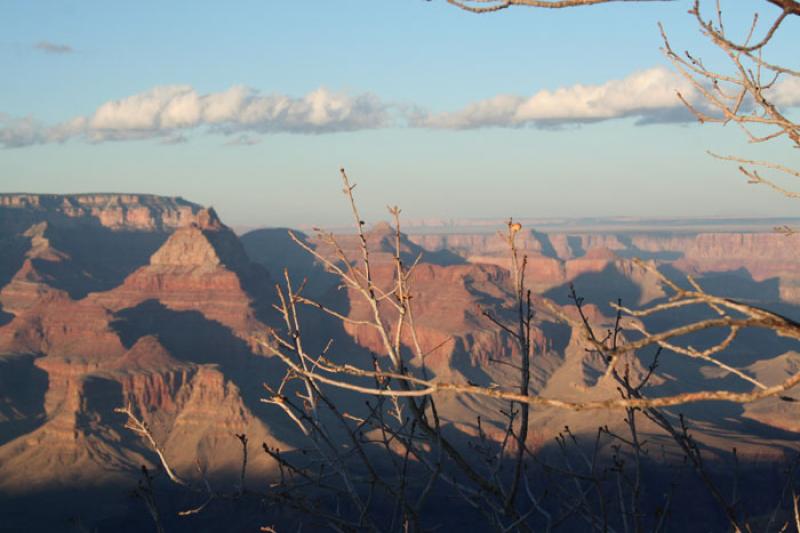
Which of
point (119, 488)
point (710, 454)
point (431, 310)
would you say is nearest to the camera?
point (710, 454)

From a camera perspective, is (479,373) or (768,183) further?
(479,373)

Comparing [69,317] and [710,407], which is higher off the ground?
[69,317]

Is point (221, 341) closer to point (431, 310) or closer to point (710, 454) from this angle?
point (431, 310)

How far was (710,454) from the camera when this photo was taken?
84.9 metres

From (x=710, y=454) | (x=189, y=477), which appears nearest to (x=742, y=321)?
(x=710, y=454)

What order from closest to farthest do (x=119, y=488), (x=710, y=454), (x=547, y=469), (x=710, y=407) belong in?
(x=547, y=469) < (x=710, y=454) < (x=119, y=488) < (x=710, y=407)

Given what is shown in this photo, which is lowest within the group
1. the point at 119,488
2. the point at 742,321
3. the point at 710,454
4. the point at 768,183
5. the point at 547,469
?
the point at 119,488

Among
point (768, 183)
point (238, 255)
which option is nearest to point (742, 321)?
point (768, 183)

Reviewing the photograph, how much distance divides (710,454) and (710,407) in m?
51.3

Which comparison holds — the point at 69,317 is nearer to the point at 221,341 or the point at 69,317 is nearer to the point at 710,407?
the point at 221,341

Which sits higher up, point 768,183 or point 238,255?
point 768,183

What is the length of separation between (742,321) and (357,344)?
610ft

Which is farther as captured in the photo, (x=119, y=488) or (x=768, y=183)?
(x=119, y=488)

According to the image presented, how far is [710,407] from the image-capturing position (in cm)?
13300
